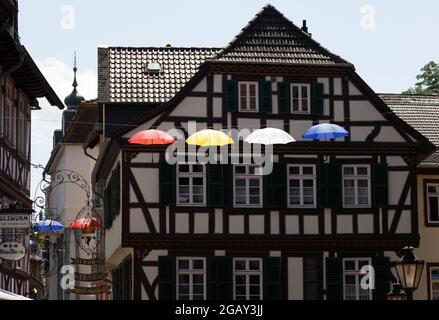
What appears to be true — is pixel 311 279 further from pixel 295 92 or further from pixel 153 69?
pixel 153 69

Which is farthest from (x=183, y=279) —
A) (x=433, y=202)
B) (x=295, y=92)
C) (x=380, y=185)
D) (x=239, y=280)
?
(x=433, y=202)

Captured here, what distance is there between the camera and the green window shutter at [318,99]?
3694 cm

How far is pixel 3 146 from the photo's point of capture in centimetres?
3077

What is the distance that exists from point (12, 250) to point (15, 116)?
7277 millimetres

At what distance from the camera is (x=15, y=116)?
33.6m

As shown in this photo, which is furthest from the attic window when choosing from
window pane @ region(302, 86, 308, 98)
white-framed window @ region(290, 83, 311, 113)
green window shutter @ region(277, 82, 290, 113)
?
window pane @ region(302, 86, 308, 98)

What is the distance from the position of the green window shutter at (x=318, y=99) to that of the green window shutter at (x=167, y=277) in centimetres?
621

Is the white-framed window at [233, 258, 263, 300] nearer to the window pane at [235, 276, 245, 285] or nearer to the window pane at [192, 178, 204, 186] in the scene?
the window pane at [235, 276, 245, 285]

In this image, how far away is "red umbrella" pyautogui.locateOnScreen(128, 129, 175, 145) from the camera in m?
32.6

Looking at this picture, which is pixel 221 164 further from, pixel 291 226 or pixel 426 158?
pixel 426 158

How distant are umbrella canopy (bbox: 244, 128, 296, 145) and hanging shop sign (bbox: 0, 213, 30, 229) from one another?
936 centimetres

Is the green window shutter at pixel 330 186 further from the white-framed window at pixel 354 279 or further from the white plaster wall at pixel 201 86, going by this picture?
the white plaster wall at pixel 201 86

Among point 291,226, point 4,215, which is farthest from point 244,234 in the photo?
point 4,215
